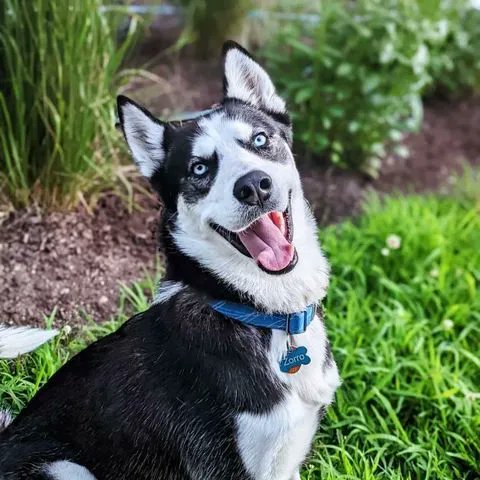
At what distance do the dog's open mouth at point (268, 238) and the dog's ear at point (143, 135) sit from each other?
1.10 feet

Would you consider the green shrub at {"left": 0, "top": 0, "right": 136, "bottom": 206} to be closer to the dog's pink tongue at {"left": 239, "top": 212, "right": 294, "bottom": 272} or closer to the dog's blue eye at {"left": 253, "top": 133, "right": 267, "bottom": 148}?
the dog's blue eye at {"left": 253, "top": 133, "right": 267, "bottom": 148}

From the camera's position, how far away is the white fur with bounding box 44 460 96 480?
2.06 metres

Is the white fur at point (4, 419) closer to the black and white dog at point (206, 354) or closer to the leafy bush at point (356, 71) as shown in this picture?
the black and white dog at point (206, 354)

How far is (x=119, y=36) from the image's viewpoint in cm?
411

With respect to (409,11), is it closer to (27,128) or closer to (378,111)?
(378,111)

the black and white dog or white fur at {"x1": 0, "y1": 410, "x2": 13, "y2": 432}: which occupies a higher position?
the black and white dog

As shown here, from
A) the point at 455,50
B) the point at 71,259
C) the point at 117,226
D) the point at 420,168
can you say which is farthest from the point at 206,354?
the point at 455,50

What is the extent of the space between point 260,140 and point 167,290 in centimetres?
55

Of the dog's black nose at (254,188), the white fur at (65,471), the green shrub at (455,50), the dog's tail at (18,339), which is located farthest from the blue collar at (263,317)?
the green shrub at (455,50)

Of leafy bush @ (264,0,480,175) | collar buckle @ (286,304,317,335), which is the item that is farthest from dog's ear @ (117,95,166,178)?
leafy bush @ (264,0,480,175)

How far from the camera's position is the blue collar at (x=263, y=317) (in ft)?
6.97

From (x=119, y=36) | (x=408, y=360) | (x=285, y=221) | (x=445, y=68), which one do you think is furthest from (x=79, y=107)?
(x=445, y=68)

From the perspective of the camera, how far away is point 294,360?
2.12 meters

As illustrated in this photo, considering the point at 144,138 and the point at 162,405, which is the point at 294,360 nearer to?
the point at 162,405
